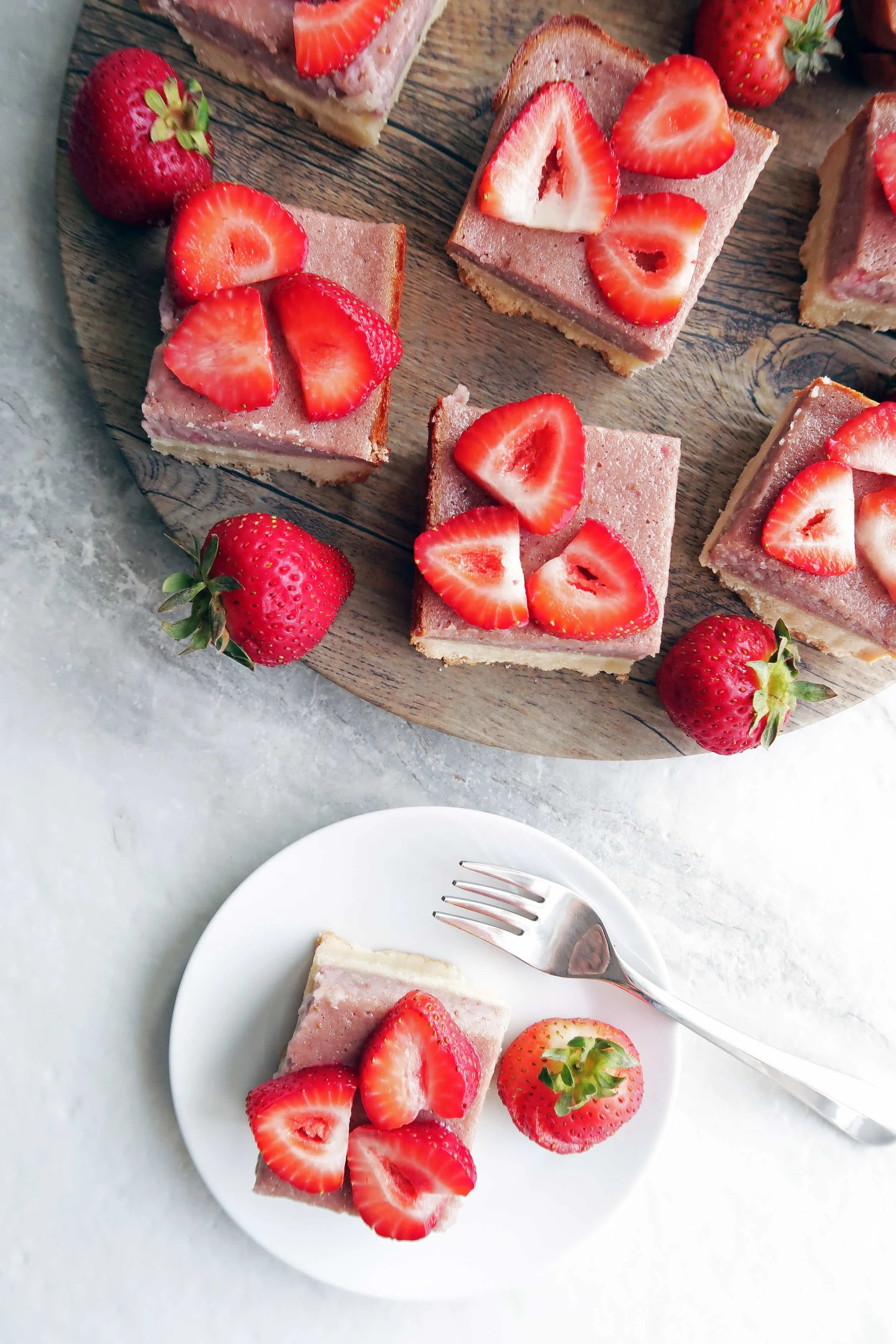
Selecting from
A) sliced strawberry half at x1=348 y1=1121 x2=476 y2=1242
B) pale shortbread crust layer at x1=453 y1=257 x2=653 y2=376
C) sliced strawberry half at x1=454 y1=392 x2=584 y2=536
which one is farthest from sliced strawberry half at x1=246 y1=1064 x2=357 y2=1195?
pale shortbread crust layer at x1=453 y1=257 x2=653 y2=376

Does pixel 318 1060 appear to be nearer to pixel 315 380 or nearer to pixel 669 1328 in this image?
pixel 669 1328

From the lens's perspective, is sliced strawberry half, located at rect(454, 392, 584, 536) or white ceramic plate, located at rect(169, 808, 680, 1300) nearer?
sliced strawberry half, located at rect(454, 392, 584, 536)

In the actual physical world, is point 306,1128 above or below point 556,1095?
below

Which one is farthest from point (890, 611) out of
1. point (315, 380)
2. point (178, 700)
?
point (178, 700)

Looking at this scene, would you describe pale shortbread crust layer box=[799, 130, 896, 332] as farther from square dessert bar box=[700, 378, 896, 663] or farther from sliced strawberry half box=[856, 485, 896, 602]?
sliced strawberry half box=[856, 485, 896, 602]

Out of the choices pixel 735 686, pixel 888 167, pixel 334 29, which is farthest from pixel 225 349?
pixel 888 167

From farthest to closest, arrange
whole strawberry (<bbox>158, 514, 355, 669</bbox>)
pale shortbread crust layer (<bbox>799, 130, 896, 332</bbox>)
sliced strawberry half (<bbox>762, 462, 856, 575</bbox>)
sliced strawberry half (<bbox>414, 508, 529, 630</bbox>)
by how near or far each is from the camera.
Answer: pale shortbread crust layer (<bbox>799, 130, 896, 332</bbox>) → sliced strawberry half (<bbox>762, 462, 856, 575</bbox>) → sliced strawberry half (<bbox>414, 508, 529, 630</bbox>) → whole strawberry (<bbox>158, 514, 355, 669</bbox>)

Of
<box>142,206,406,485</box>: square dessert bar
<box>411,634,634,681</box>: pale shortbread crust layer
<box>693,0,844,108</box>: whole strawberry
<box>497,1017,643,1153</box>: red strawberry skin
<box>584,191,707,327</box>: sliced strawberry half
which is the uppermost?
<box>693,0,844,108</box>: whole strawberry

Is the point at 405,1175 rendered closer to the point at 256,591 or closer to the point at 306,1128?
the point at 306,1128
